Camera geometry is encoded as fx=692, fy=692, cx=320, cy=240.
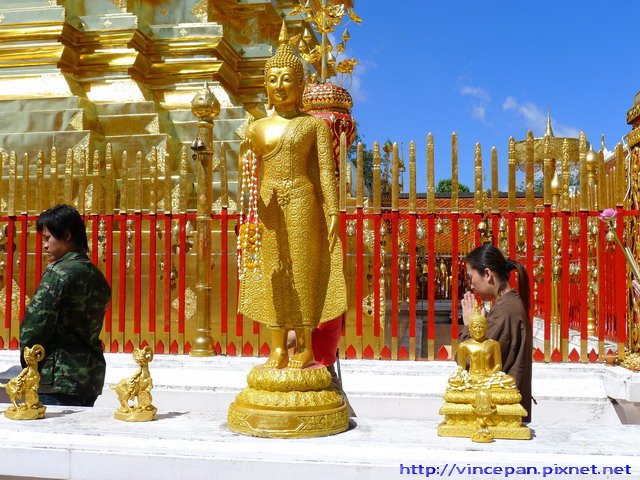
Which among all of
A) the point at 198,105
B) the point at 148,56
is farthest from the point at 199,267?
the point at 148,56

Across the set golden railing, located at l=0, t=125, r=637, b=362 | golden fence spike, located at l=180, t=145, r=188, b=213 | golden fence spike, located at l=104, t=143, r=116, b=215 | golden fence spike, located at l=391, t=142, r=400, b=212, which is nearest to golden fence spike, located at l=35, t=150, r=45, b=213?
golden railing, located at l=0, t=125, r=637, b=362

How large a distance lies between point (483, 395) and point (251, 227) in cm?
142

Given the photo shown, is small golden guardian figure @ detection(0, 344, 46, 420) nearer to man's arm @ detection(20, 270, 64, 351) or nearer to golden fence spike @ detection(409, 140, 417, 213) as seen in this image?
man's arm @ detection(20, 270, 64, 351)

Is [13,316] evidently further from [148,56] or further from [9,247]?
[148,56]

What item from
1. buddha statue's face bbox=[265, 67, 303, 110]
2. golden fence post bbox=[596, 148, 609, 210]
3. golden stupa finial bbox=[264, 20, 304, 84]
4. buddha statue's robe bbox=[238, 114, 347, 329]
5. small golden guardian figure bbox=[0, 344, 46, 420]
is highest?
golden stupa finial bbox=[264, 20, 304, 84]

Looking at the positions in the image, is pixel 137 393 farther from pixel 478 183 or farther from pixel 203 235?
pixel 478 183

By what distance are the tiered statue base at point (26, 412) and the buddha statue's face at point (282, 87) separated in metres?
1.97

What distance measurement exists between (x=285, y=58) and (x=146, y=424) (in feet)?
6.57

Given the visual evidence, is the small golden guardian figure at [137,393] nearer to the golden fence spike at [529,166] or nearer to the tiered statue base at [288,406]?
the tiered statue base at [288,406]

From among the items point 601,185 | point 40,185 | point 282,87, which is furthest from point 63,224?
point 601,185

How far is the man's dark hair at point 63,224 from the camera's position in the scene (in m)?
3.72

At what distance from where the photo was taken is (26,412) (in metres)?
3.49

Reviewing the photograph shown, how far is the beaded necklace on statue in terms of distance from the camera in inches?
140

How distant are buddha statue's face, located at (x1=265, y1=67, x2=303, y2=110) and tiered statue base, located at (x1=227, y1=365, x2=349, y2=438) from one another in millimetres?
1366
